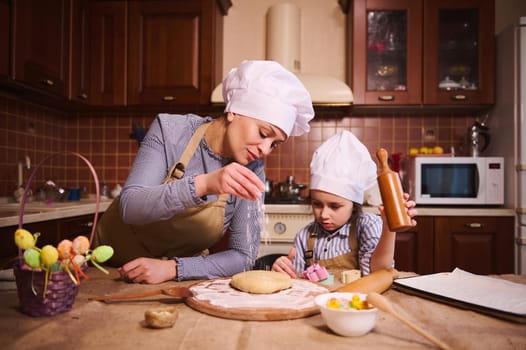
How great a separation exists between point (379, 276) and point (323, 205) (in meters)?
0.74

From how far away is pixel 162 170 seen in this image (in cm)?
127

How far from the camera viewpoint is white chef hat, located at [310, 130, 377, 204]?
1.67 meters

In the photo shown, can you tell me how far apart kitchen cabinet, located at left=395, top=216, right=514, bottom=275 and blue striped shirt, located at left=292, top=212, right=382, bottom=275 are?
3.65ft

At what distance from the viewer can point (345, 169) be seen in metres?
1.67

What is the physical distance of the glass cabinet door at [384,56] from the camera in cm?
296

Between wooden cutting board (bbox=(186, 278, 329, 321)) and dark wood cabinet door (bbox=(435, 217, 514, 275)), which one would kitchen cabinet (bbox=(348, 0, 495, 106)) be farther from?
wooden cutting board (bbox=(186, 278, 329, 321))

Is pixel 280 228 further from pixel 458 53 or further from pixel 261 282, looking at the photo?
pixel 261 282

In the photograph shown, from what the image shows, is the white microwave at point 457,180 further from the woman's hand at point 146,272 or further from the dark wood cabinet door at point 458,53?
the woman's hand at point 146,272

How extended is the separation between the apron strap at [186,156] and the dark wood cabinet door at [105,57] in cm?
193

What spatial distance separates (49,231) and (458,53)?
2.70 m

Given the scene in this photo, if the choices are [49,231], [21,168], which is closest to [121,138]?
[21,168]

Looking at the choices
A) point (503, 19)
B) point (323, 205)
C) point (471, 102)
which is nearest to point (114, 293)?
point (323, 205)

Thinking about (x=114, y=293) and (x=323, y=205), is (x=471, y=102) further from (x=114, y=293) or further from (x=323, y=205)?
(x=114, y=293)

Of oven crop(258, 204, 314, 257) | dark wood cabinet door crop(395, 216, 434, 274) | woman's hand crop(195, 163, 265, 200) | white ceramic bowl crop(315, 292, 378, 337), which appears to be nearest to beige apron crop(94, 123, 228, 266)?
woman's hand crop(195, 163, 265, 200)
